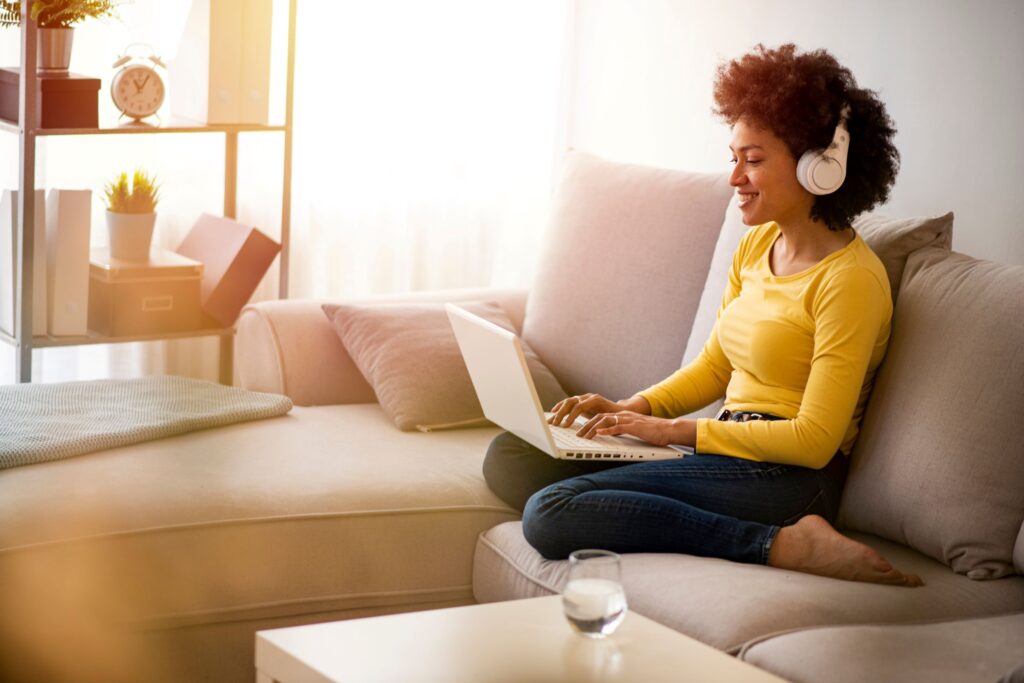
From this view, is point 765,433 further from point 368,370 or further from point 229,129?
point 229,129

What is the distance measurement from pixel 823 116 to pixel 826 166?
9 centimetres

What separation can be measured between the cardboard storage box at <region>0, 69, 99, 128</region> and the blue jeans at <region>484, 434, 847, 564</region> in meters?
1.36

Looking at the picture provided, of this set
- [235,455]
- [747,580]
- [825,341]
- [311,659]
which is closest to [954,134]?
[825,341]

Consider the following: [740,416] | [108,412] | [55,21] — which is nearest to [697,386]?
[740,416]

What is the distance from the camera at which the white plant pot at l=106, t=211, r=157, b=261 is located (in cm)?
297

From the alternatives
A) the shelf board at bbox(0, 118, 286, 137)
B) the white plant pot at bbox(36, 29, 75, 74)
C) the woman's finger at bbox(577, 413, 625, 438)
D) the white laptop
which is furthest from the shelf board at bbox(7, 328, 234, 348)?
the woman's finger at bbox(577, 413, 625, 438)

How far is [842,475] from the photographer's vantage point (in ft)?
6.95

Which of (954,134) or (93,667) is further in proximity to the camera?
(954,134)

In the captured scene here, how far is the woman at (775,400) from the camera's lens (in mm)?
1967

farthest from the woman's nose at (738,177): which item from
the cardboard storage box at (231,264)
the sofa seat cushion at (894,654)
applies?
the cardboard storage box at (231,264)

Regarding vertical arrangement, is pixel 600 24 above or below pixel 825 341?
above

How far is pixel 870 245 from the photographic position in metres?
2.19

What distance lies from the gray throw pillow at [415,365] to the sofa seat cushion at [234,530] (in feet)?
0.67

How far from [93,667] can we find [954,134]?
1797mm
